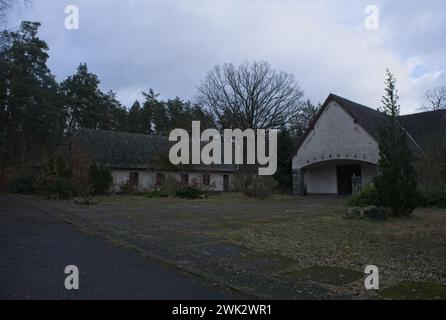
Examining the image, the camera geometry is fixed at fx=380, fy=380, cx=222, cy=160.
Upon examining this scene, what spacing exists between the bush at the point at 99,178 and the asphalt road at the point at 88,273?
61.4ft

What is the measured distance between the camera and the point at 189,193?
26484 millimetres

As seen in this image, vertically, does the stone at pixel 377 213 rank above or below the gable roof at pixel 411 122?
below

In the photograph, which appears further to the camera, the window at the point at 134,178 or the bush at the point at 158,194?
the window at the point at 134,178

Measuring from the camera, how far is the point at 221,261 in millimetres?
6531

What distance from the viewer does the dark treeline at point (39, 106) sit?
39781 millimetres

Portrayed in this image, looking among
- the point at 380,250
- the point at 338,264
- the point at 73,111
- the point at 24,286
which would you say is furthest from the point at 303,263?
the point at 73,111

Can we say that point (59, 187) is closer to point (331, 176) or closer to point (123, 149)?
point (123, 149)

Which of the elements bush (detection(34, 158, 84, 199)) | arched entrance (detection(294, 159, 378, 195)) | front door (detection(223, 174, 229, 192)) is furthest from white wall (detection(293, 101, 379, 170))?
bush (detection(34, 158, 84, 199))

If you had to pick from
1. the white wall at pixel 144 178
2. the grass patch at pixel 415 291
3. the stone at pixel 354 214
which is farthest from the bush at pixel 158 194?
the grass patch at pixel 415 291

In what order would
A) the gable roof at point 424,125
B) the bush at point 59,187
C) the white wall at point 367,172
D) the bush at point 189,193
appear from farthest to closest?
the white wall at point 367,172
the gable roof at point 424,125
the bush at point 189,193
the bush at point 59,187

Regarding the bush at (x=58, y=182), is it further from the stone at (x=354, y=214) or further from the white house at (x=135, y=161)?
the stone at (x=354, y=214)

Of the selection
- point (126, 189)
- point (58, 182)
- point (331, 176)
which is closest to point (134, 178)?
point (126, 189)

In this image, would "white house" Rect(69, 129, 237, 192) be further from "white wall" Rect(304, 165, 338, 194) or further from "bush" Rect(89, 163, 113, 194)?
"white wall" Rect(304, 165, 338, 194)
